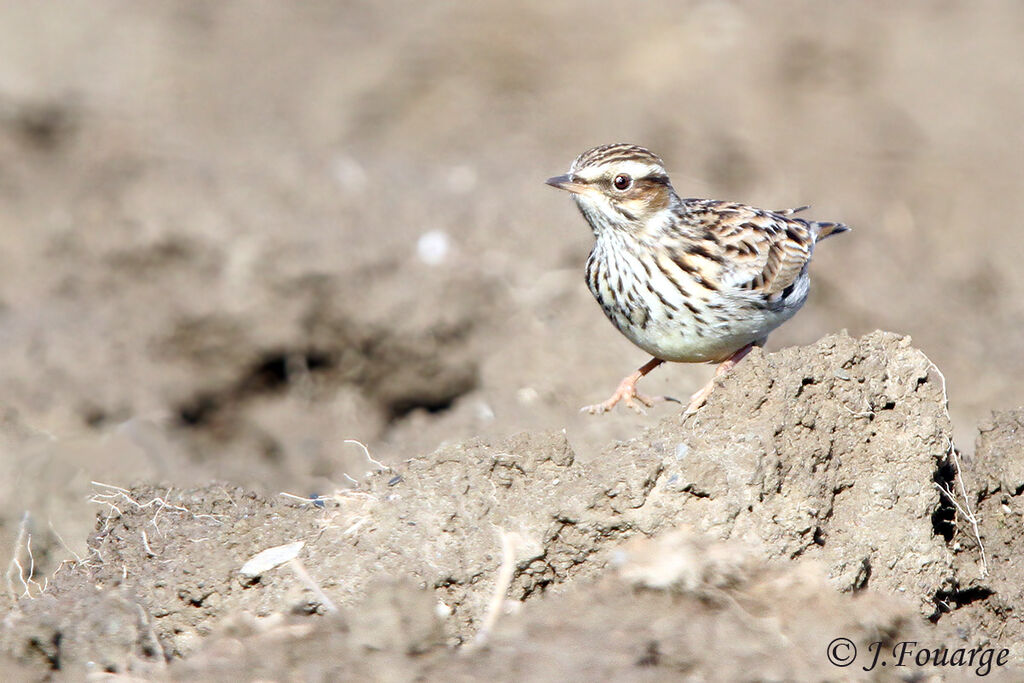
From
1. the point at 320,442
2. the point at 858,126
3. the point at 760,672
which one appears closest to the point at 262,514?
the point at 760,672

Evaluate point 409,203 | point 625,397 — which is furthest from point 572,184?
point 409,203

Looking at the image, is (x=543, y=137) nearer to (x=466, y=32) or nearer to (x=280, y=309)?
(x=466, y=32)

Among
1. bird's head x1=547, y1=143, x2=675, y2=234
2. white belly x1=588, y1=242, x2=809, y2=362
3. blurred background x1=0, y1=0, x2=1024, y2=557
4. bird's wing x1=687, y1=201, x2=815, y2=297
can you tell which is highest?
bird's head x1=547, y1=143, x2=675, y2=234

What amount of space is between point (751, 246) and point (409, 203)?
17.1ft

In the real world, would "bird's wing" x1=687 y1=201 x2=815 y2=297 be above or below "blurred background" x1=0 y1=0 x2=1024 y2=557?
above

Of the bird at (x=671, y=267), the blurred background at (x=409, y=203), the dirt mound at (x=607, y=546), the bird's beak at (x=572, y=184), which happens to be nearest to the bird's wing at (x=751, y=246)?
the bird at (x=671, y=267)

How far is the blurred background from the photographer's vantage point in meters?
9.20

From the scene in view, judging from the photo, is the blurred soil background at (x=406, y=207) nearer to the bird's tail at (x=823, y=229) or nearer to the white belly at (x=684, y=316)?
the white belly at (x=684, y=316)

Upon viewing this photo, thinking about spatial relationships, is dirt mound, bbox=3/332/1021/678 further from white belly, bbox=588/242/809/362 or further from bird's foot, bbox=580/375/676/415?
bird's foot, bbox=580/375/676/415

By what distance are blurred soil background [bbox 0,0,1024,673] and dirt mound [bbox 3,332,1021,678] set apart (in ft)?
1.17

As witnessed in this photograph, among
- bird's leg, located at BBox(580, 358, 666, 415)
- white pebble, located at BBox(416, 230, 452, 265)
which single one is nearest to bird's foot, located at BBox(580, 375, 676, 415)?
bird's leg, located at BBox(580, 358, 666, 415)

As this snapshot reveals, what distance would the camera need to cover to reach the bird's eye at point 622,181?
648 centimetres

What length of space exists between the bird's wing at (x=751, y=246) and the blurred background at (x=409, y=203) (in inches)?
56.2

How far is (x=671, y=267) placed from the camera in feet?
21.0
